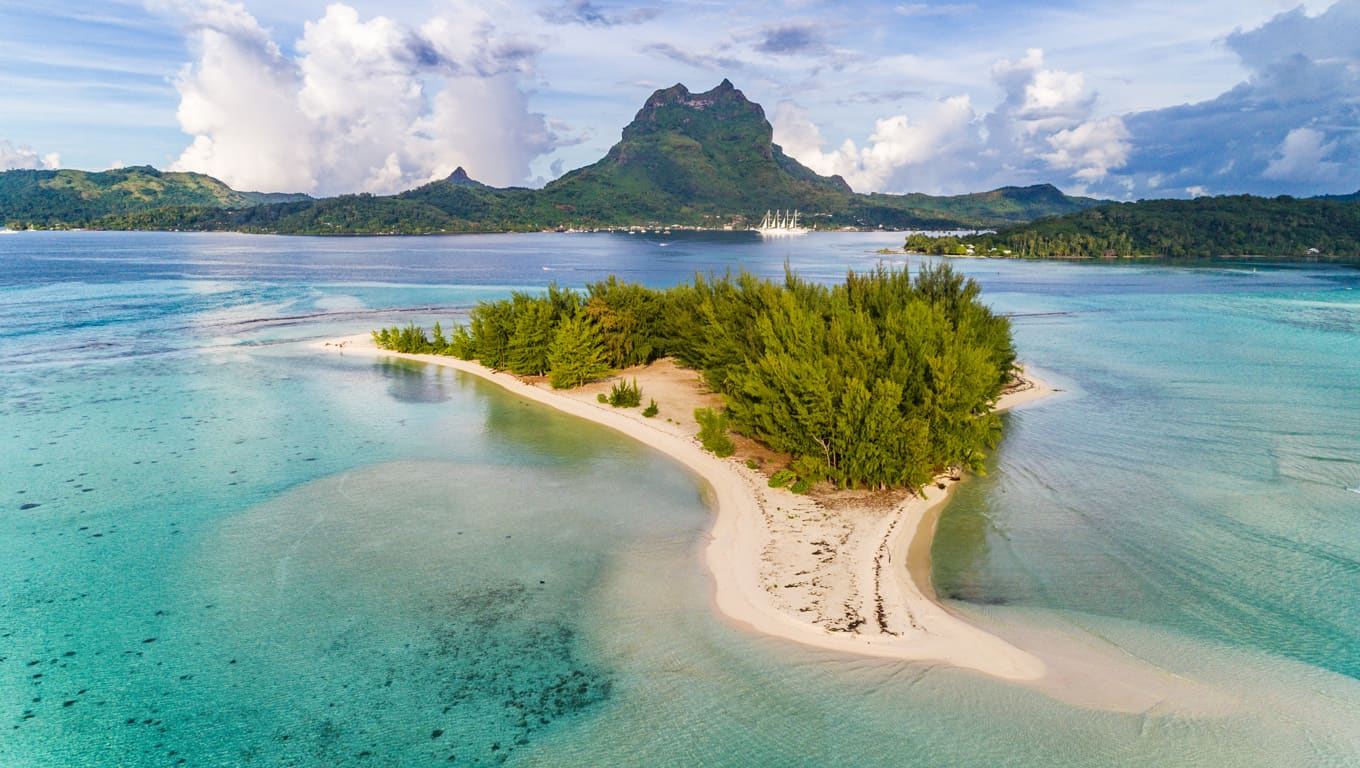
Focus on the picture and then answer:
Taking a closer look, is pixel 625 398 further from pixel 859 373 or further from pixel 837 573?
pixel 837 573

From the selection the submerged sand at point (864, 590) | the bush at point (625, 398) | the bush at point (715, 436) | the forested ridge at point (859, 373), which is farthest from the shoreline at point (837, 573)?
the bush at point (625, 398)

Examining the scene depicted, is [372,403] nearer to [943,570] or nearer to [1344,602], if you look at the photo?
[943,570]

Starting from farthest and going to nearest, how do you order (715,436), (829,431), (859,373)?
(715,436) < (859,373) < (829,431)

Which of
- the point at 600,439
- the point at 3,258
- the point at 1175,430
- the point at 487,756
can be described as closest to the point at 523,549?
the point at 487,756

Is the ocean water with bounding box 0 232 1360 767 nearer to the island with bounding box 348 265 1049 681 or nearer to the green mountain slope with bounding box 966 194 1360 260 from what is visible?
the island with bounding box 348 265 1049 681

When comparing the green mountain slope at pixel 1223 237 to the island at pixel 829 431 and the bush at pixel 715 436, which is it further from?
the bush at pixel 715 436

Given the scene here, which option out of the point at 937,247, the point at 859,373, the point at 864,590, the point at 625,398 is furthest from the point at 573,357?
the point at 937,247
